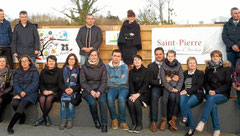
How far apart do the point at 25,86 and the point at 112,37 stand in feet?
8.69

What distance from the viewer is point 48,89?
17.3ft

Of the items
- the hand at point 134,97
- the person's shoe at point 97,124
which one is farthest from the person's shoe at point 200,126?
the person's shoe at point 97,124

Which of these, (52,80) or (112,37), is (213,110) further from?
(112,37)

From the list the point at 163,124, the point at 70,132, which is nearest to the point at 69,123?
the point at 70,132

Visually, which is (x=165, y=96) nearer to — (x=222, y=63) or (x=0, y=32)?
(x=222, y=63)

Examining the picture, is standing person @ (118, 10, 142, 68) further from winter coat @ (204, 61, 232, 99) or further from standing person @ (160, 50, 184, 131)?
winter coat @ (204, 61, 232, 99)

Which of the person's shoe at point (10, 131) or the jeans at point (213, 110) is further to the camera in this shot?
the person's shoe at point (10, 131)

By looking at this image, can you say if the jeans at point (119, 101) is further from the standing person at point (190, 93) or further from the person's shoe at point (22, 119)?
the person's shoe at point (22, 119)

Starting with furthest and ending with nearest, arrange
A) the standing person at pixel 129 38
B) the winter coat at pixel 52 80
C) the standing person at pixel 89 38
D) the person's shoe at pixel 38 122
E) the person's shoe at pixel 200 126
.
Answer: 1. the standing person at pixel 89 38
2. the standing person at pixel 129 38
3. the winter coat at pixel 52 80
4. the person's shoe at pixel 38 122
5. the person's shoe at pixel 200 126

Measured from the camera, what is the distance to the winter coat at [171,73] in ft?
15.9

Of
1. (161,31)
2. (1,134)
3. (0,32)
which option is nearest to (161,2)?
(161,31)

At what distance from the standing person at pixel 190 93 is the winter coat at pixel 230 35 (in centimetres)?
149

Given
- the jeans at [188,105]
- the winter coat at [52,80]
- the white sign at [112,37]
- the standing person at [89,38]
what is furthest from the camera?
the white sign at [112,37]

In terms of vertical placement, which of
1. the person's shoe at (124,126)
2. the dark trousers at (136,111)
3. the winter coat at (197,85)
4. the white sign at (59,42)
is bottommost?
the person's shoe at (124,126)
